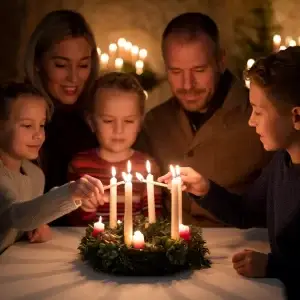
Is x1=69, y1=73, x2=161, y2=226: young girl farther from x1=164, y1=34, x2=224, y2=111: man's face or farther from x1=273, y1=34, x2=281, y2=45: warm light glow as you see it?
x1=273, y1=34, x2=281, y2=45: warm light glow

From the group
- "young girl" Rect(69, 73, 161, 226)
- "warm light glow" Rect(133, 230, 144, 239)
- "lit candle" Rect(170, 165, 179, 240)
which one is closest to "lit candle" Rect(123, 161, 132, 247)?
"warm light glow" Rect(133, 230, 144, 239)

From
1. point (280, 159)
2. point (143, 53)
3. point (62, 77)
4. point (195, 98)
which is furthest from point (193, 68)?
point (280, 159)

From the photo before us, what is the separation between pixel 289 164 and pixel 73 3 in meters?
1.19

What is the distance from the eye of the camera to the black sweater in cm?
164

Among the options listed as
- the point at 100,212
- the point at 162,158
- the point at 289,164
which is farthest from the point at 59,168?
the point at 289,164

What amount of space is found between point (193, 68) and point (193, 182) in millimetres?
613

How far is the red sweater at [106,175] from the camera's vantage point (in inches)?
88.2

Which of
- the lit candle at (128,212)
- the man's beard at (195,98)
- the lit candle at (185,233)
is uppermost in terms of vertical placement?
the man's beard at (195,98)

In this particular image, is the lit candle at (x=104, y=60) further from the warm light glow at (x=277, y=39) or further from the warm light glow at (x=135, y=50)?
the warm light glow at (x=277, y=39)

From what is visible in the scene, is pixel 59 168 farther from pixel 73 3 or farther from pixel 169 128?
pixel 73 3

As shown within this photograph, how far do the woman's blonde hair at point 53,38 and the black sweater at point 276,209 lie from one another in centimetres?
79

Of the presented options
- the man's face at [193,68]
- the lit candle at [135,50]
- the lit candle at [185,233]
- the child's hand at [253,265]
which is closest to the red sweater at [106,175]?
the man's face at [193,68]

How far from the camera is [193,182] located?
1.90 m

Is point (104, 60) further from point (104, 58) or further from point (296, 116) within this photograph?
point (296, 116)
